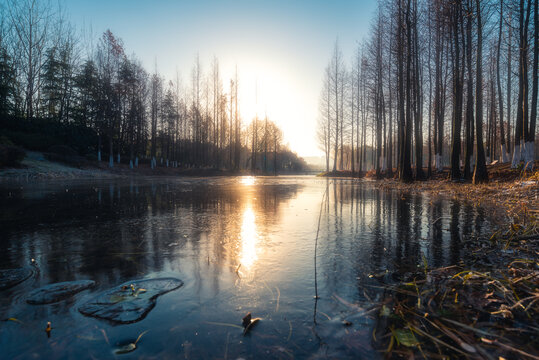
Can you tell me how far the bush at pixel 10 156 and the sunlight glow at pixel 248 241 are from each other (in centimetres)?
2128

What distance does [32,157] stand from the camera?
2292 centimetres

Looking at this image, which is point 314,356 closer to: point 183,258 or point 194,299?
point 194,299

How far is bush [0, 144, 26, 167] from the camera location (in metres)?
17.1

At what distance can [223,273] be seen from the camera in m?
2.45

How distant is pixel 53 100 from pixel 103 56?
9203 mm

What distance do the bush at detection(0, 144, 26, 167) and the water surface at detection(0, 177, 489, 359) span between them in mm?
17657

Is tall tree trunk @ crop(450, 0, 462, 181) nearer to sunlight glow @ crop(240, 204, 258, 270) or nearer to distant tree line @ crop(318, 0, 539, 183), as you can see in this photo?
distant tree line @ crop(318, 0, 539, 183)

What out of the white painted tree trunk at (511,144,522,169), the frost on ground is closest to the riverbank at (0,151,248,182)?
the frost on ground

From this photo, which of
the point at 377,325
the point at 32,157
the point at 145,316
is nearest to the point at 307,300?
the point at 377,325

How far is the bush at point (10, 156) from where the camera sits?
17141 millimetres

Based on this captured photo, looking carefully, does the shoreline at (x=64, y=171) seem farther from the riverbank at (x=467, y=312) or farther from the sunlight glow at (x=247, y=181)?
the riverbank at (x=467, y=312)

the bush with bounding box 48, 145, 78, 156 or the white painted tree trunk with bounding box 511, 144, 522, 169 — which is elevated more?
the bush with bounding box 48, 145, 78, 156

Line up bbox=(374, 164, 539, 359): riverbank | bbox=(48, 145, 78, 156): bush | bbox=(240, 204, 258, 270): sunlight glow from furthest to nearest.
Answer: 1. bbox=(48, 145, 78, 156): bush
2. bbox=(240, 204, 258, 270): sunlight glow
3. bbox=(374, 164, 539, 359): riverbank

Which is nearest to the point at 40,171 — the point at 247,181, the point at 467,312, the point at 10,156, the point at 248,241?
the point at 10,156
